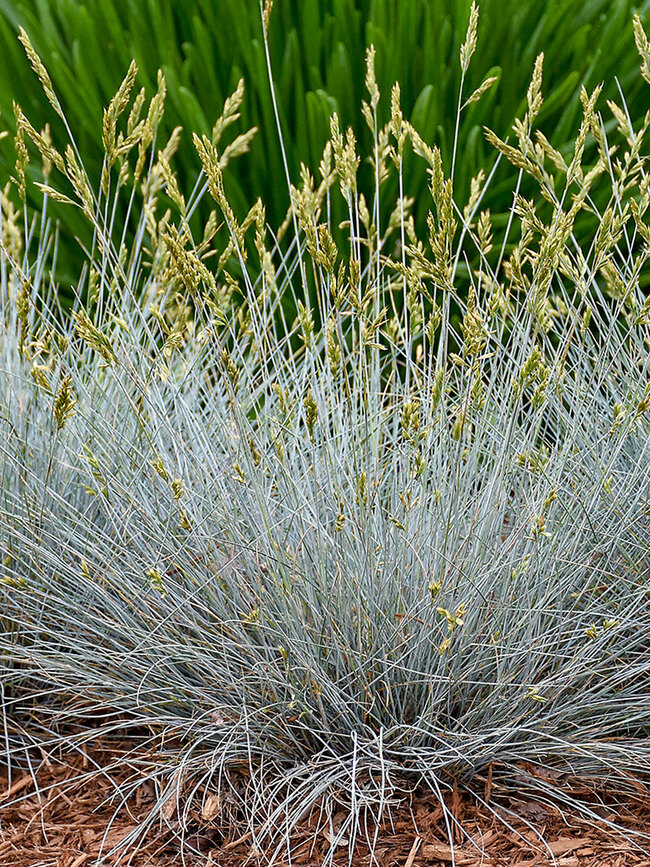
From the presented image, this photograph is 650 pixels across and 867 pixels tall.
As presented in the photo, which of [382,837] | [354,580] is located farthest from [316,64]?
[382,837]

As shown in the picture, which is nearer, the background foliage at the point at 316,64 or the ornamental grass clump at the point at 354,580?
the ornamental grass clump at the point at 354,580

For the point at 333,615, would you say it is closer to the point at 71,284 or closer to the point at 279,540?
the point at 279,540

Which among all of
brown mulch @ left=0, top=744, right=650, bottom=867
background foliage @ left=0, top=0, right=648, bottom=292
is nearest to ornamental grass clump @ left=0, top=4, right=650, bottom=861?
brown mulch @ left=0, top=744, right=650, bottom=867

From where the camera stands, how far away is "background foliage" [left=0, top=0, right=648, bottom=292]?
2.88 metres

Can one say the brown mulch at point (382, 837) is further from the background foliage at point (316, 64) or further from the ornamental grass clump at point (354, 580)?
the background foliage at point (316, 64)

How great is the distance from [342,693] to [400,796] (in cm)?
24

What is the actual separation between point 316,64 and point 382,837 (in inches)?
87.0

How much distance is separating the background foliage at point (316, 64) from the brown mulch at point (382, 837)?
1807 mm

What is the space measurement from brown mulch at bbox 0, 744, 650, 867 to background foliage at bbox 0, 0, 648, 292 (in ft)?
5.93

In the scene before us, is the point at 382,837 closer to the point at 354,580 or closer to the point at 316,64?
the point at 354,580

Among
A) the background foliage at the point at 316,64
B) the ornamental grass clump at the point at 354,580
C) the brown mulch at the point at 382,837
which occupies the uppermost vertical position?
the background foliage at the point at 316,64

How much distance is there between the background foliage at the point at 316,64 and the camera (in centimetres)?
288

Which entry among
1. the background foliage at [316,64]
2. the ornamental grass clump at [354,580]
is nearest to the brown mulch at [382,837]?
the ornamental grass clump at [354,580]

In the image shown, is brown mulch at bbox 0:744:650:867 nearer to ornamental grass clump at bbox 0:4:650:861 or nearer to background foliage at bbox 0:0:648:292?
ornamental grass clump at bbox 0:4:650:861
